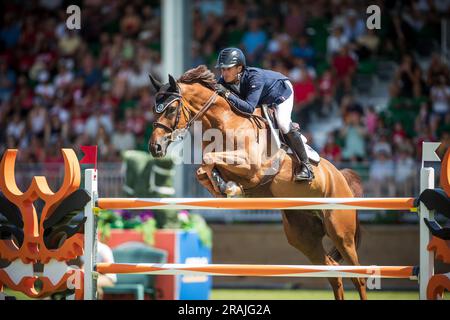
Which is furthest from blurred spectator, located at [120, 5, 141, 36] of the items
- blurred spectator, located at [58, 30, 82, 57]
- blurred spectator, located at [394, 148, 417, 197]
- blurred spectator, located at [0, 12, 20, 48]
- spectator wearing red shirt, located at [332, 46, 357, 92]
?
blurred spectator, located at [394, 148, 417, 197]

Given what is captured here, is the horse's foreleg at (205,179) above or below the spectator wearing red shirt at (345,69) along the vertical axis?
below

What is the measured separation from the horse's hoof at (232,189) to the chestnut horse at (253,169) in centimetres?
1

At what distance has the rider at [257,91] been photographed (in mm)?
5844

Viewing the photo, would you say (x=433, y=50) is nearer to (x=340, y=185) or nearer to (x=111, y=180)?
(x=111, y=180)

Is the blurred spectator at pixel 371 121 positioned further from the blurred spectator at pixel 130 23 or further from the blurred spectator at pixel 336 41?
the blurred spectator at pixel 130 23

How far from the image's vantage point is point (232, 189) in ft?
18.6

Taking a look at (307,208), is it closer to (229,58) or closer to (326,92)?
(229,58)

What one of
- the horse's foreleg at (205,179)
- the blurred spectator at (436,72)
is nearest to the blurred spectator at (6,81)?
the blurred spectator at (436,72)

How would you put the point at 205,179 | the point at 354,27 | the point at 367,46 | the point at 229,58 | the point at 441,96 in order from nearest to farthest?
1. the point at 205,179
2. the point at 229,58
3. the point at 441,96
4. the point at 367,46
5. the point at 354,27

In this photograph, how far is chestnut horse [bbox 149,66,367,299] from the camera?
5.68 metres

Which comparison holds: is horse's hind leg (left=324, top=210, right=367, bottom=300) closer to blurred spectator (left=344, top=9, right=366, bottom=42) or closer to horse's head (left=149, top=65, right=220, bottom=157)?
horse's head (left=149, top=65, right=220, bottom=157)

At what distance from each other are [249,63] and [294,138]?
20.8ft

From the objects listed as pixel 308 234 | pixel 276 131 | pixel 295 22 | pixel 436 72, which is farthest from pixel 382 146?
pixel 276 131

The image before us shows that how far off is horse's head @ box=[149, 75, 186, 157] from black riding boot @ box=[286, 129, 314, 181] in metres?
0.80
